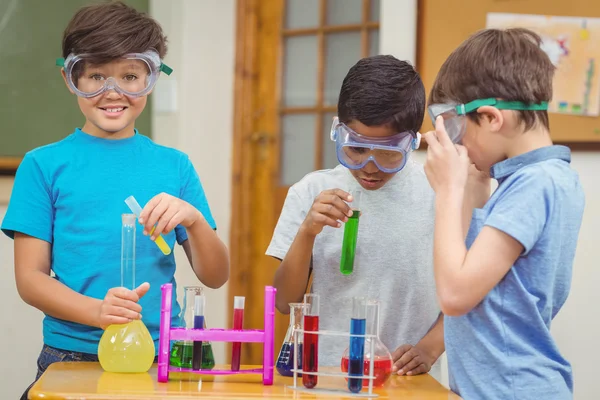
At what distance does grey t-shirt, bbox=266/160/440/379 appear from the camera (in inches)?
72.1

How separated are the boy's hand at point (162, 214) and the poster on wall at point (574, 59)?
2.02 m

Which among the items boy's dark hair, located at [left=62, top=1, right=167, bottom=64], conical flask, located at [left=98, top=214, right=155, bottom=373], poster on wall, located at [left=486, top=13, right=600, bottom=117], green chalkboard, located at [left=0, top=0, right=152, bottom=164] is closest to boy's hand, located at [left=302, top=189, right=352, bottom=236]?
conical flask, located at [left=98, top=214, right=155, bottom=373]

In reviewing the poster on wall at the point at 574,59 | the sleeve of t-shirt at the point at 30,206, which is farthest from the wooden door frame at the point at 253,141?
the sleeve of t-shirt at the point at 30,206

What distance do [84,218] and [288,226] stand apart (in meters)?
0.49

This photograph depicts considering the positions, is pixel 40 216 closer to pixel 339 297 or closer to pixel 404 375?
pixel 339 297

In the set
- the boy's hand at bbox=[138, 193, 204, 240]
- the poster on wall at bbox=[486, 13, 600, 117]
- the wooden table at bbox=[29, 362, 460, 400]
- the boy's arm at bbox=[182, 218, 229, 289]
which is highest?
the poster on wall at bbox=[486, 13, 600, 117]

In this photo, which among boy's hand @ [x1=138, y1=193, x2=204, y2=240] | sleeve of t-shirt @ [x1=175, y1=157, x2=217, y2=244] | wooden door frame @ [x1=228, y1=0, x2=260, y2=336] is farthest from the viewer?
wooden door frame @ [x1=228, y1=0, x2=260, y2=336]

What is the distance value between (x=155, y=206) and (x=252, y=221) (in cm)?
255

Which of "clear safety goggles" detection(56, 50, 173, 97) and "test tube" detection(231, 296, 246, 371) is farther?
"clear safety goggles" detection(56, 50, 173, 97)

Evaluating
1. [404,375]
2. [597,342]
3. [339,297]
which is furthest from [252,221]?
[404,375]

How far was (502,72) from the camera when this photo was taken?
1.48m

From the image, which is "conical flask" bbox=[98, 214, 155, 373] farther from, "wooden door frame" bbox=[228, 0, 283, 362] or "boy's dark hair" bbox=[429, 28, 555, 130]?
"wooden door frame" bbox=[228, 0, 283, 362]

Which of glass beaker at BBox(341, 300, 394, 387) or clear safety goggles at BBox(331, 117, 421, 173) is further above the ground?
clear safety goggles at BBox(331, 117, 421, 173)

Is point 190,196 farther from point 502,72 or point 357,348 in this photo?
point 502,72
